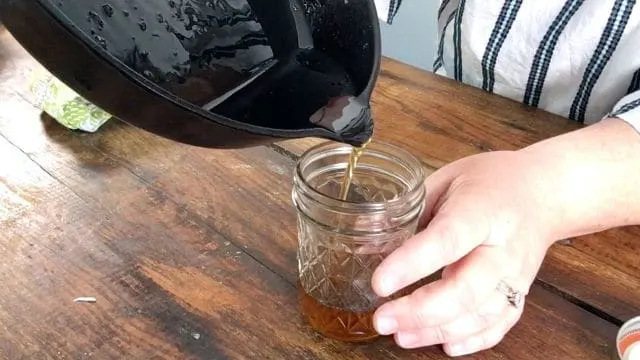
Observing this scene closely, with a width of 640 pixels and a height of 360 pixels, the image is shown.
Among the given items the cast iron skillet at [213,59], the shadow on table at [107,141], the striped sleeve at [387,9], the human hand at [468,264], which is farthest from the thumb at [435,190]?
the striped sleeve at [387,9]

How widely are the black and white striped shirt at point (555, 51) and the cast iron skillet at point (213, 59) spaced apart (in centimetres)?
37

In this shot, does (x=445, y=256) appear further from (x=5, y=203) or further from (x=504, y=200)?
(x=5, y=203)

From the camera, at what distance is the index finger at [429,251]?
483 mm

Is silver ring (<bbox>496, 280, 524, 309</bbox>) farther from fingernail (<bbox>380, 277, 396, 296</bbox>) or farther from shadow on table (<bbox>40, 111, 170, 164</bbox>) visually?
shadow on table (<bbox>40, 111, 170, 164</bbox>)

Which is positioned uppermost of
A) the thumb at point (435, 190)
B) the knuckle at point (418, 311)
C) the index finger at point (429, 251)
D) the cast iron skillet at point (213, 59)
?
the cast iron skillet at point (213, 59)

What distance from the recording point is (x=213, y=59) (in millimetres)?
470

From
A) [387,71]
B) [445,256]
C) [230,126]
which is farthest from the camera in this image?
[387,71]

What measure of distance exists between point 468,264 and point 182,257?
20 centimetres

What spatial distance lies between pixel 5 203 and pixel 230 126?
298 millimetres

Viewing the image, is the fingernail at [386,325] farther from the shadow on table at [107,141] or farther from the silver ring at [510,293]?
the shadow on table at [107,141]

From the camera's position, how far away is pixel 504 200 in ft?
1.79

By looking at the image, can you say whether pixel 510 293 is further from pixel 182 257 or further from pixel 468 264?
pixel 182 257

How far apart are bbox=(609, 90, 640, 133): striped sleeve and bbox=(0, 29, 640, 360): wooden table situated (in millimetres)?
88

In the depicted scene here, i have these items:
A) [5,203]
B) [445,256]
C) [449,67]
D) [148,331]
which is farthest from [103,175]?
[449,67]
